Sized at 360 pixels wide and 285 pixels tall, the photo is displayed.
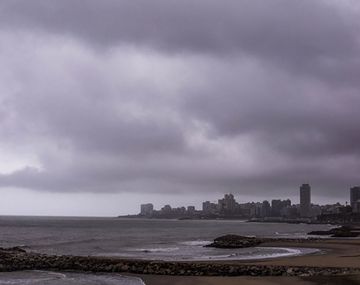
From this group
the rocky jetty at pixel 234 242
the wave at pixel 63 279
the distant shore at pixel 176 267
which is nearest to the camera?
the wave at pixel 63 279

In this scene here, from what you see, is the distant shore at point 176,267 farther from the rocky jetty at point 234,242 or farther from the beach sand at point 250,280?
the rocky jetty at point 234,242

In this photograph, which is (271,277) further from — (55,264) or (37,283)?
(55,264)

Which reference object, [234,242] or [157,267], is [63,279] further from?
[234,242]

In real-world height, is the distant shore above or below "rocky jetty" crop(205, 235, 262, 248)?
above

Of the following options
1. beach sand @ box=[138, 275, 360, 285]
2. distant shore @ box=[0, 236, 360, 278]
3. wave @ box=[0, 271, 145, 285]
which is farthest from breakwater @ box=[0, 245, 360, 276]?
wave @ box=[0, 271, 145, 285]

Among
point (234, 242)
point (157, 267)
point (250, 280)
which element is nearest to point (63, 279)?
point (157, 267)

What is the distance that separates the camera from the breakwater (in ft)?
119

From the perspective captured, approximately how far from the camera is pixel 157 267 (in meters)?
40.9

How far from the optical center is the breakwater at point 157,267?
36219 mm

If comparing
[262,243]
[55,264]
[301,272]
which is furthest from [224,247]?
[301,272]

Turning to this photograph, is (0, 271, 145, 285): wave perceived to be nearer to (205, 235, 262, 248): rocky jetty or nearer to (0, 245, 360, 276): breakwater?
(0, 245, 360, 276): breakwater

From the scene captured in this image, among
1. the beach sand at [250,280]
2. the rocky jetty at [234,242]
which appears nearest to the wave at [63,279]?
the beach sand at [250,280]

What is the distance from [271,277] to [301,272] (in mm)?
2356

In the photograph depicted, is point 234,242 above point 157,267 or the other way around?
the other way around
